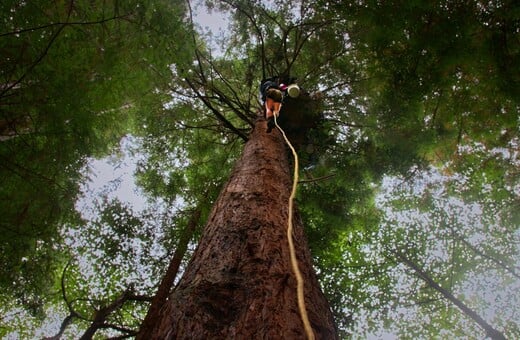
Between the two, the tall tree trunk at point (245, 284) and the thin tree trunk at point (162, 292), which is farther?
the thin tree trunk at point (162, 292)

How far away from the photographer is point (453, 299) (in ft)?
29.2

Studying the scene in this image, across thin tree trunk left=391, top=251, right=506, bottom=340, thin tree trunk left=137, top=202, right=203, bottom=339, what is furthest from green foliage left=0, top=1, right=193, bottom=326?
thin tree trunk left=391, top=251, right=506, bottom=340

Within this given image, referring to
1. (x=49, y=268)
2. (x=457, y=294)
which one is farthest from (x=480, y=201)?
(x=49, y=268)

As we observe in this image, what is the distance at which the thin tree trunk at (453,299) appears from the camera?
8.90 meters

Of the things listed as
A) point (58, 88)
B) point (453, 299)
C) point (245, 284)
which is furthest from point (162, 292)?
point (453, 299)

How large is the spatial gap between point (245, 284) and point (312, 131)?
4.98 meters

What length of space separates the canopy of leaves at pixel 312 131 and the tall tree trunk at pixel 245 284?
1.54m

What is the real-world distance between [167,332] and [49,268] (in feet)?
18.3

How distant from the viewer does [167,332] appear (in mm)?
1110

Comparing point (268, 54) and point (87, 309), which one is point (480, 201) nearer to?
point (268, 54)

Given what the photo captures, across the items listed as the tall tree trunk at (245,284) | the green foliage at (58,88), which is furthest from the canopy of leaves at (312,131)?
the tall tree trunk at (245,284)

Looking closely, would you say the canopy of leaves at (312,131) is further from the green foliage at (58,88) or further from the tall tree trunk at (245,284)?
the tall tree trunk at (245,284)

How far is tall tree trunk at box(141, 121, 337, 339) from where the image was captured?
1106 millimetres

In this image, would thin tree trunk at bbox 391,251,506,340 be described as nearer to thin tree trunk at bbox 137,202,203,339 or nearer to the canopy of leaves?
the canopy of leaves
